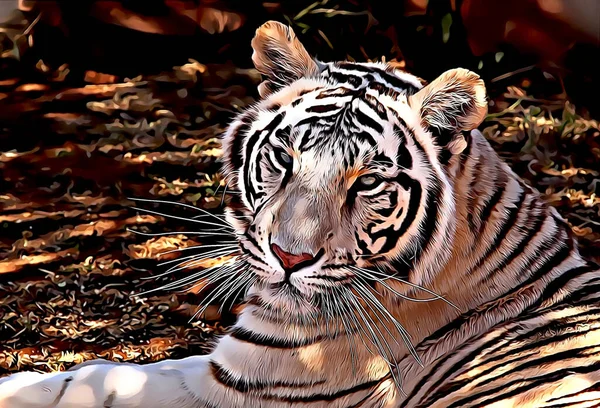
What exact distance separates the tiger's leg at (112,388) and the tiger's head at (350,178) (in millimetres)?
278

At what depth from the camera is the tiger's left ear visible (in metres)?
1.74

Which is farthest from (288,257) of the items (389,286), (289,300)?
(389,286)

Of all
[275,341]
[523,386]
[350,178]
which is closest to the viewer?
[523,386]

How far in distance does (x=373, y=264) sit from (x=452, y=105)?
0.36 m

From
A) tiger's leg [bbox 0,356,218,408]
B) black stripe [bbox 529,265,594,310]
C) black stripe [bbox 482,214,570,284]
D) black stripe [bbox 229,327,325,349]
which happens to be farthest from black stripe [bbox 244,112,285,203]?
black stripe [bbox 529,265,594,310]

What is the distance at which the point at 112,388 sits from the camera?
187 centimetres

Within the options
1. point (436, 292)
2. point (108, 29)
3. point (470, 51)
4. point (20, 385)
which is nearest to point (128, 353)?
point (20, 385)

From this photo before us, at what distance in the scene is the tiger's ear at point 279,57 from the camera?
1869mm

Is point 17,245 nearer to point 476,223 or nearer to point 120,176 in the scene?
point 120,176

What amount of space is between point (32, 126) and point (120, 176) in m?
0.33

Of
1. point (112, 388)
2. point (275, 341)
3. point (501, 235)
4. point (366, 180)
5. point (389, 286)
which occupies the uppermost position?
point (366, 180)

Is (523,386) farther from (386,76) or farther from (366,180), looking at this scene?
(386,76)

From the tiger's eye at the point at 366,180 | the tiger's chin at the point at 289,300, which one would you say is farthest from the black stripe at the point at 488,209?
the tiger's chin at the point at 289,300

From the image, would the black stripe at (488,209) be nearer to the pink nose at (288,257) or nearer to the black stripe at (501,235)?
the black stripe at (501,235)
